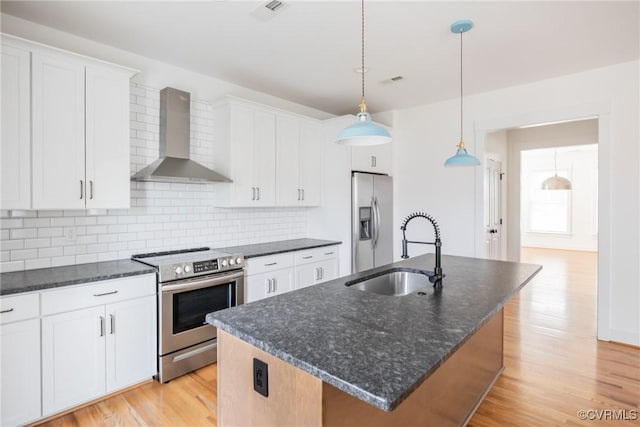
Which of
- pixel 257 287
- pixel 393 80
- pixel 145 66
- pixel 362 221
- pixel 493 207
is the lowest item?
pixel 257 287

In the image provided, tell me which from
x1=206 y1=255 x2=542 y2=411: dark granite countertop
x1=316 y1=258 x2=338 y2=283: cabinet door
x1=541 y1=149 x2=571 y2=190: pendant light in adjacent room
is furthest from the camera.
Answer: x1=541 y1=149 x2=571 y2=190: pendant light in adjacent room

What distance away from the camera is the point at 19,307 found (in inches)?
81.1

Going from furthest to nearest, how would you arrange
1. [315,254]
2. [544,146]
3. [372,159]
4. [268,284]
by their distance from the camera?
[544,146] < [372,159] < [315,254] < [268,284]

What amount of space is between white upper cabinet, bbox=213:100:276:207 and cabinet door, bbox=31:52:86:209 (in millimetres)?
1323

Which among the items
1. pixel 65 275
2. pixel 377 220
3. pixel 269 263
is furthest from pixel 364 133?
pixel 377 220

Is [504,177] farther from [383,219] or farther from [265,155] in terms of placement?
[265,155]

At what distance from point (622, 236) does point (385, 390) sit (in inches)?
149

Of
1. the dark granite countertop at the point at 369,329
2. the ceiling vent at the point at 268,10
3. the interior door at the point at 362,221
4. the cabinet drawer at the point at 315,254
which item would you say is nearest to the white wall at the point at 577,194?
the interior door at the point at 362,221

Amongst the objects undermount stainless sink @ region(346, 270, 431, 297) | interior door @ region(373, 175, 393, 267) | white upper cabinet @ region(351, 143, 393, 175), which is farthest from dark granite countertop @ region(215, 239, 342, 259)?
undermount stainless sink @ region(346, 270, 431, 297)

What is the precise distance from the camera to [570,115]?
364 cm

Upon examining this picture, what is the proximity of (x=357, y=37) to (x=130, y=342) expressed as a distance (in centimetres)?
301

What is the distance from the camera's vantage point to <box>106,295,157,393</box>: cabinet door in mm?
2451

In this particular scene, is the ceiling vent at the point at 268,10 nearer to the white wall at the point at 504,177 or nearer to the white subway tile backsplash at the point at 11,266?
the white subway tile backsplash at the point at 11,266

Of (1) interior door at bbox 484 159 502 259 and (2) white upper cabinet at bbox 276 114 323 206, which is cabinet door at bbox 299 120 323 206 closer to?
(2) white upper cabinet at bbox 276 114 323 206
